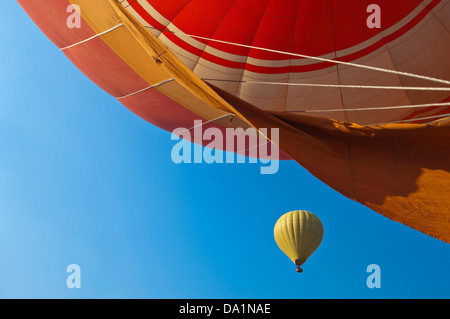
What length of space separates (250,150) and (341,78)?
151 cm

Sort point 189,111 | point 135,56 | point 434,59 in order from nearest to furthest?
point 135,56, point 434,59, point 189,111

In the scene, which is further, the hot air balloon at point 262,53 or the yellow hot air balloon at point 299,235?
the yellow hot air balloon at point 299,235

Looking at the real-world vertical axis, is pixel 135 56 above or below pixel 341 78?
below

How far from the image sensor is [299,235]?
393 inches

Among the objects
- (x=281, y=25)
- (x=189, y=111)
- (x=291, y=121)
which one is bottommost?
(x=291, y=121)

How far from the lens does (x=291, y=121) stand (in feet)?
9.40

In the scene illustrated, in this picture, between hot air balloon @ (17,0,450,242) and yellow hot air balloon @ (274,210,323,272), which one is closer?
hot air balloon @ (17,0,450,242)

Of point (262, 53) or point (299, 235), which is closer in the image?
point (262, 53)

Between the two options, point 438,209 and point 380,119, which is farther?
point 380,119

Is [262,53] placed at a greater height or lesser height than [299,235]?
greater

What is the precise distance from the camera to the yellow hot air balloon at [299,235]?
32.3 ft

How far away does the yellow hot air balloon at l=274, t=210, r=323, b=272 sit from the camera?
9.86 m
